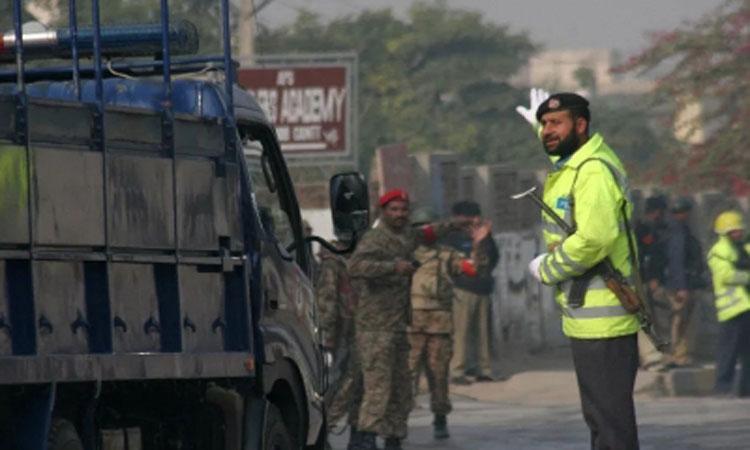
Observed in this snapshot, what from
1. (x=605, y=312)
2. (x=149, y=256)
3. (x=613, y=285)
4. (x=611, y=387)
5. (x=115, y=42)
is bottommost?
(x=611, y=387)

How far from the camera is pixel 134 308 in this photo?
9133mm

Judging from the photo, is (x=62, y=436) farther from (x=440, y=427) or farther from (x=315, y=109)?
(x=315, y=109)

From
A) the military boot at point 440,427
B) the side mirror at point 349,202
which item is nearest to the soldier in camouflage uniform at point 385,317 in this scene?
the military boot at point 440,427

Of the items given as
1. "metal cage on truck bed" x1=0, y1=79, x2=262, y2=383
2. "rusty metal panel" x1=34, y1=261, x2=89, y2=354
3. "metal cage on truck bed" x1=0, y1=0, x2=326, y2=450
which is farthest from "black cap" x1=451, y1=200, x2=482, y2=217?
"rusty metal panel" x1=34, y1=261, x2=89, y2=354

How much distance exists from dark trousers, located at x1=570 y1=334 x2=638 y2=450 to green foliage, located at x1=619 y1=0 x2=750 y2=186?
96.2 ft

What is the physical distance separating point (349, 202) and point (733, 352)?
1372cm

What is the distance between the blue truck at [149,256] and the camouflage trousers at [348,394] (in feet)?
18.6

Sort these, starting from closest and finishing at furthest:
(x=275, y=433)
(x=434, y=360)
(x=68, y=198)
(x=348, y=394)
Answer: (x=68, y=198), (x=275, y=433), (x=348, y=394), (x=434, y=360)

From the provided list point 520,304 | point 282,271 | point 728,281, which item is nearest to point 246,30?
point 520,304

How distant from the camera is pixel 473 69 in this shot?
232 feet

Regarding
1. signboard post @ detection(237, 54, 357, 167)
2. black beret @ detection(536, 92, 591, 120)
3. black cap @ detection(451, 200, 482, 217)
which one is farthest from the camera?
signboard post @ detection(237, 54, 357, 167)

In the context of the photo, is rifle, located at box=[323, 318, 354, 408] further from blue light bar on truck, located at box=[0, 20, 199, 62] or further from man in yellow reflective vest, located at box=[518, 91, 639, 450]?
man in yellow reflective vest, located at box=[518, 91, 639, 450]

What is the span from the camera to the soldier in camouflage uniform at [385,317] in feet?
55.2

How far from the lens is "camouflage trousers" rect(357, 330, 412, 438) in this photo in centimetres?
1683
